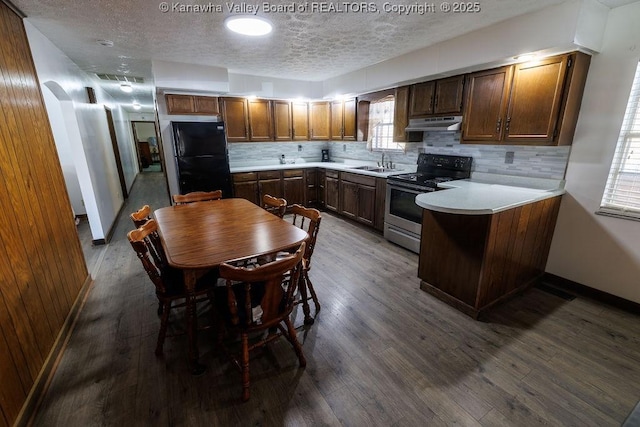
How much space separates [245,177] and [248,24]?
8.69ft

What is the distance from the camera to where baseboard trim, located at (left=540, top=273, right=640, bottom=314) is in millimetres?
2393

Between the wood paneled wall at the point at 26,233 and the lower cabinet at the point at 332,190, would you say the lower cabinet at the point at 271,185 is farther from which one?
the wood paneled wall at the point at 26,233

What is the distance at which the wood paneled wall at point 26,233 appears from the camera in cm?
151

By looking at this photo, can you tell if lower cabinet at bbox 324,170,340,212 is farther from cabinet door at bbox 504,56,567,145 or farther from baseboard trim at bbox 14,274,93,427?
baseboard trim at bbox 14,274,93,427

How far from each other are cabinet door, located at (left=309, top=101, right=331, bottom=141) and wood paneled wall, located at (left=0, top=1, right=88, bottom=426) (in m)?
3.70

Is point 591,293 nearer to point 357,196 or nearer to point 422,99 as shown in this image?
point 422,99

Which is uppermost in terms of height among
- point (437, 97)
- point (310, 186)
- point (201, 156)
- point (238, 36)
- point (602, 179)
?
point (238, 36)

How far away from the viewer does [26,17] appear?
2.29 metres

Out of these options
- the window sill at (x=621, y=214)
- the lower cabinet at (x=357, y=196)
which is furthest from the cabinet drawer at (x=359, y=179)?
the window sill at (x=621, y=214)

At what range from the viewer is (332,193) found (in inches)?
199

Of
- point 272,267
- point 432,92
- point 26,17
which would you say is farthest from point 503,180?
point 26,17

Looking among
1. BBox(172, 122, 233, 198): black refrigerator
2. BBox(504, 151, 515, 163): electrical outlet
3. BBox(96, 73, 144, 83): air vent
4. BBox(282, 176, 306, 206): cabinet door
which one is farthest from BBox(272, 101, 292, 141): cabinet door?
BBox(504, 151, 515, 163): electrical outlet

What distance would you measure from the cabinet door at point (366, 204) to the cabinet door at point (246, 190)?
176 centimetres

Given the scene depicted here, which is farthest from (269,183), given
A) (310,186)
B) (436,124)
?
(436,124)
